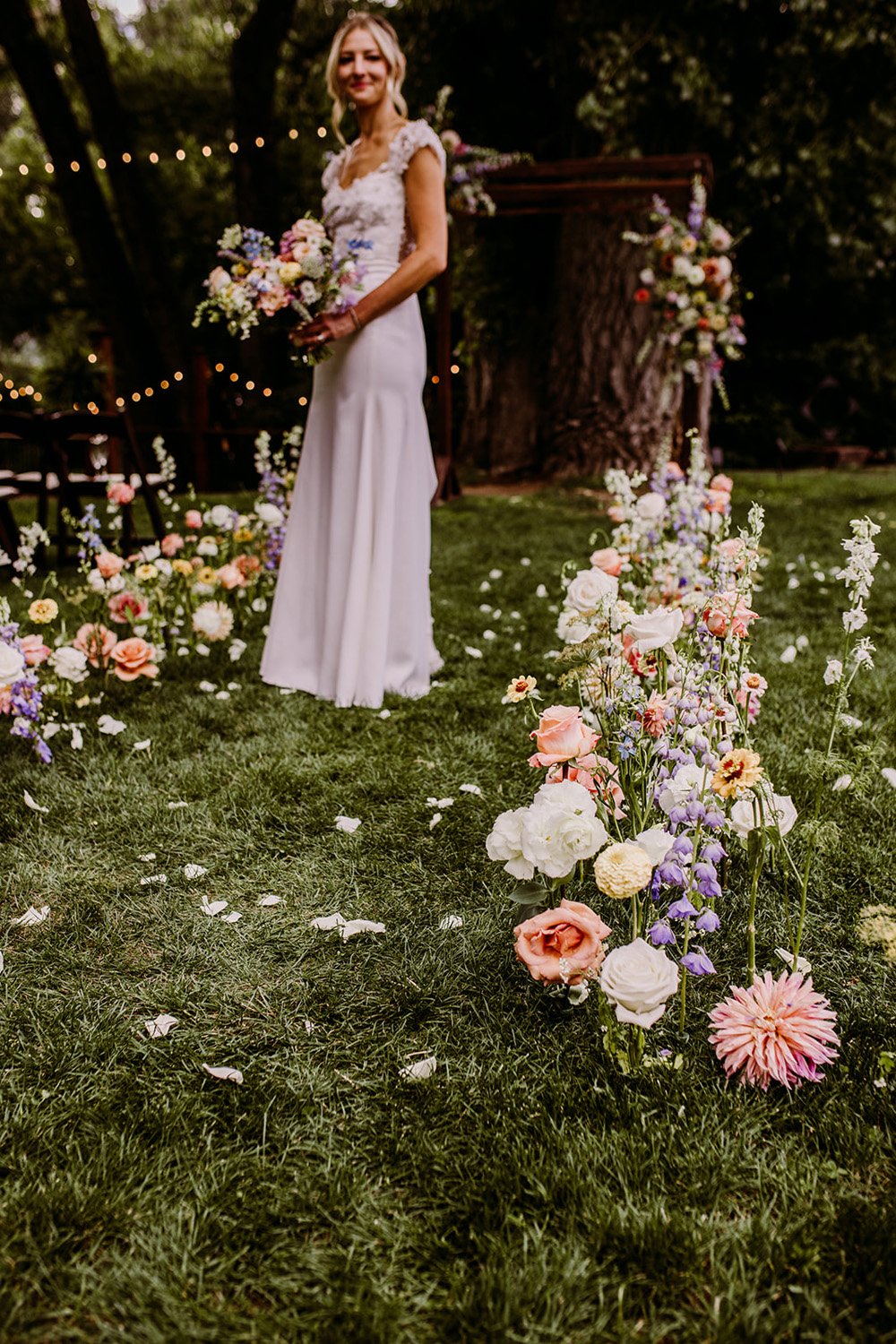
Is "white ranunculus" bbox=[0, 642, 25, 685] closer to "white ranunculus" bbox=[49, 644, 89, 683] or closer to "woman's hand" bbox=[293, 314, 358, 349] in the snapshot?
"white ranunculus" bbox=[49, 644, 89, 683]

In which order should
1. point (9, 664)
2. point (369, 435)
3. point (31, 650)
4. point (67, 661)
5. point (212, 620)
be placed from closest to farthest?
point (9, 664) → point (31, 650) → point (67, 661) → point (369, 435) → point (212, 620)

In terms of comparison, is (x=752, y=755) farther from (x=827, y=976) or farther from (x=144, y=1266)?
(x=144, y=1266)

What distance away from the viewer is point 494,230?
1052cm

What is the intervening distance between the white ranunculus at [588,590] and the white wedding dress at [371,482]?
176 centimetres

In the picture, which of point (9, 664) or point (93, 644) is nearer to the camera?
point (9, 664)

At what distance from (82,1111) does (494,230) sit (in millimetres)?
10396

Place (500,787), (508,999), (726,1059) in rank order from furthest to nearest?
(500,787) < (508,999) < (726,1059)

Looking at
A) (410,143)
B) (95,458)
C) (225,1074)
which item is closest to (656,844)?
(225,1074)

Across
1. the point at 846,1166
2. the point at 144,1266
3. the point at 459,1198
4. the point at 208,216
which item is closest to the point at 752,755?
the point at 846,1166

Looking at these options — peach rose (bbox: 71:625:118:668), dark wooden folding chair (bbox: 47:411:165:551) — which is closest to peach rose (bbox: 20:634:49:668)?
peach rose (bbox: 71:625:118:668)

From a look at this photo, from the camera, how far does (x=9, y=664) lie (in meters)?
2.82

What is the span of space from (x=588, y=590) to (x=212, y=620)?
8.59 ft

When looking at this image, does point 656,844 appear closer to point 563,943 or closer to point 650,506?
point 563,943

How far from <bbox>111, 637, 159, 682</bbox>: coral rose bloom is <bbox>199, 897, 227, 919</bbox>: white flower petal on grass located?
149 centimetres
